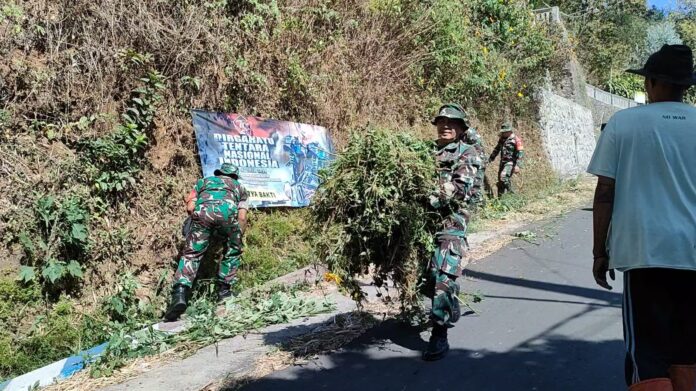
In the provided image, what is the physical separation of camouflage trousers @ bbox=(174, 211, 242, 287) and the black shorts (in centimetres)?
425

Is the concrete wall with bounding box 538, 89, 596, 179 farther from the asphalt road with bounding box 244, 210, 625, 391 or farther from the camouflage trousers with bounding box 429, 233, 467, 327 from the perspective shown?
the camouflage trousers with bounding box 429, 233, 467, 327

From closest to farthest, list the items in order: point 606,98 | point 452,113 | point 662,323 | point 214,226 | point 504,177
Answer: point 662,323, point 452,113, point 214,226, point 504,177, point 606,98

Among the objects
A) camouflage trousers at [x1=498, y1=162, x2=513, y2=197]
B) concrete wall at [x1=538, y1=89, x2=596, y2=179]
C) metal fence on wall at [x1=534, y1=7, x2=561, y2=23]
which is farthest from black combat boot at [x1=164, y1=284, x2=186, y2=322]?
metal fence on wall at [x1=534, y1=7, x2=561, y2=23]

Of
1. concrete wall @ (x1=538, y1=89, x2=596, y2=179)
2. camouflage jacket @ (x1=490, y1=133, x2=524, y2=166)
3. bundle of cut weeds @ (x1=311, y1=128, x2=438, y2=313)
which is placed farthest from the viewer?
concrete wall @ (x1=538, y1=89, x2=596, y2=179)

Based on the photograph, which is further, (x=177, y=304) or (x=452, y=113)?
(x=177, y=304)

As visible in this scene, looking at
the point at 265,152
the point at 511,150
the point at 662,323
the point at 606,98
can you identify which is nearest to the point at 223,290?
the point at 265,152

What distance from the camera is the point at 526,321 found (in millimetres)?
5137

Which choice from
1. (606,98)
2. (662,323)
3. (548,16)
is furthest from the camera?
(606,98)

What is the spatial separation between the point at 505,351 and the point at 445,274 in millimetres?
752

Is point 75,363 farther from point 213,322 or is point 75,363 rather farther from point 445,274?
point 445,274

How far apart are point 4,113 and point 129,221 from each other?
1548 mm

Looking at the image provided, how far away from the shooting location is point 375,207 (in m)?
4.16

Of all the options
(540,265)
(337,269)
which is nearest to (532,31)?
(540,265)

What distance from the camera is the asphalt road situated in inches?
154
